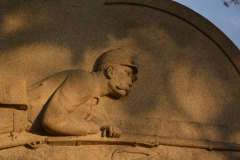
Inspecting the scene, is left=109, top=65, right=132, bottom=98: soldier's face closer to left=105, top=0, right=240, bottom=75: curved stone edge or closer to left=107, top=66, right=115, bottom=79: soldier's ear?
left=107, top=66, right=115, bottom=79: soldier's ear

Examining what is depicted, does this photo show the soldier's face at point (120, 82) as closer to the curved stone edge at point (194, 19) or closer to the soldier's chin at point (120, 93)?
the soldier's chin at point (120, 93)

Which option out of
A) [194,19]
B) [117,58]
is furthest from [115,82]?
[194,19]

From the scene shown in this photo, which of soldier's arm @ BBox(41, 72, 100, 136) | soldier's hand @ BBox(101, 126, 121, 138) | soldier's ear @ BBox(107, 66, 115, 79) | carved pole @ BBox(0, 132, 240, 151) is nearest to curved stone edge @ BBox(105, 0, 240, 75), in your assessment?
soldier's ear @ BBox(107, 66, 115, 79)

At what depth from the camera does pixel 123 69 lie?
4707 millimetres

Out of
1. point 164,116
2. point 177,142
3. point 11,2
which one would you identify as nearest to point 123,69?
point 164,116

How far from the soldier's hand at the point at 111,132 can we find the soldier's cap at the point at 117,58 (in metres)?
0.96

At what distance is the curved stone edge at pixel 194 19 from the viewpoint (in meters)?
5.25

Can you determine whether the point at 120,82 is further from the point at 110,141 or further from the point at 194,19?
the point at 194,19

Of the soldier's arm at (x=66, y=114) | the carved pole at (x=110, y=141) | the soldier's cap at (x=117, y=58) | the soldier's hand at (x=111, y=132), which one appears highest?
the soldier's cap at (x=117, y=58)

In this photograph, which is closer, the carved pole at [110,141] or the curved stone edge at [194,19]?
the carved pole at [110,141]

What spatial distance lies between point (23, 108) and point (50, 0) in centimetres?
193

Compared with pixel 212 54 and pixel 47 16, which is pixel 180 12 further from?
pixel 47 16

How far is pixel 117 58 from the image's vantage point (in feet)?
15.5

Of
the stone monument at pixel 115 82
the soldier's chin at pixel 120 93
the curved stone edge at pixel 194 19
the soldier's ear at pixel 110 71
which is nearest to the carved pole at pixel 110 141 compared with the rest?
the stone monument at pixel 115 82
